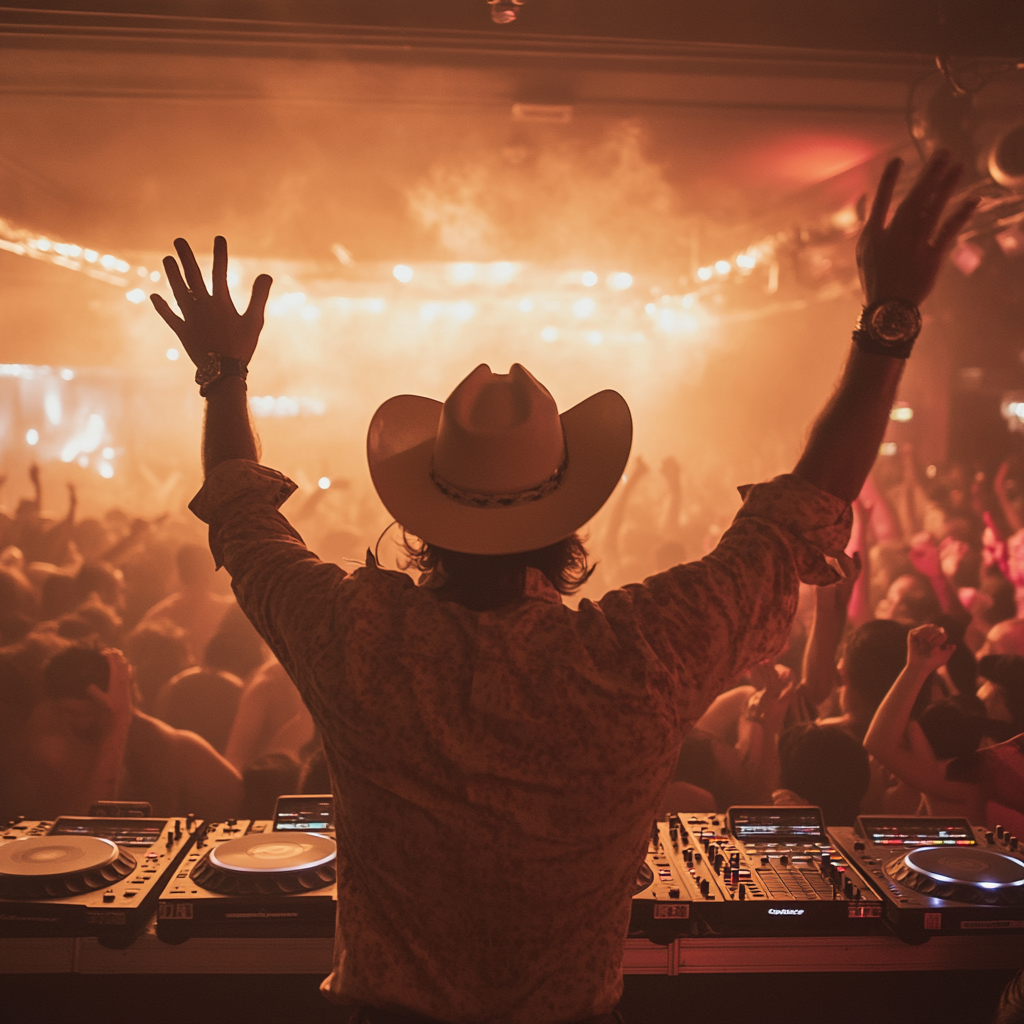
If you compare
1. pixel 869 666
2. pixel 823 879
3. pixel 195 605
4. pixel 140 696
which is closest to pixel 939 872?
pixel 823 879

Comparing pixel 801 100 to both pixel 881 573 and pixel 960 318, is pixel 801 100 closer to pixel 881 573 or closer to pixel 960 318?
pixel 881 573

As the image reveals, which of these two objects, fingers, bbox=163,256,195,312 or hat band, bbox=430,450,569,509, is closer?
hat band, bbox=430,450,569,509

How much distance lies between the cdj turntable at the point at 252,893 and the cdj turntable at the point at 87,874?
8 cm

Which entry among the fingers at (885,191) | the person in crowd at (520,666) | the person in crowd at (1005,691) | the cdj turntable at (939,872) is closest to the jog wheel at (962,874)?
the cdj turntable at (939,872)

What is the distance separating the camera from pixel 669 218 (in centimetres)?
555

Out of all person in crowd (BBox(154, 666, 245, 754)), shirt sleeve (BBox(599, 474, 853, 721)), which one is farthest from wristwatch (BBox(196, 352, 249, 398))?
person in crowd (BBox(154, 666, 245, 754))

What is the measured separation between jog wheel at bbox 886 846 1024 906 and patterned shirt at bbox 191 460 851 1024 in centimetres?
127

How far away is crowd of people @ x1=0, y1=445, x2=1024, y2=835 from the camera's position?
249cm

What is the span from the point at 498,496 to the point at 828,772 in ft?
6.44

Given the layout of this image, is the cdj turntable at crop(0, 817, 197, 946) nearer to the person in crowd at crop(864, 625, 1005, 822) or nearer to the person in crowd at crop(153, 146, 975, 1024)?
the person in crowd at crop(153, 146, 975, 1024)

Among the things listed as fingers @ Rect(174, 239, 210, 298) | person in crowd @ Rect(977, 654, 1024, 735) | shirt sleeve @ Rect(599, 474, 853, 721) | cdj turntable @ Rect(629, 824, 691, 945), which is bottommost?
cdj turntable @ Rect(629, 824, 691, 945)

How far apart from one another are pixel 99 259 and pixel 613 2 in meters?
5.70

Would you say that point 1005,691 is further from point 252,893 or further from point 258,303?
point 258,303

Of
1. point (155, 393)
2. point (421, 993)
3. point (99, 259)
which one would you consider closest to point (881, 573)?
point (421, 993)
